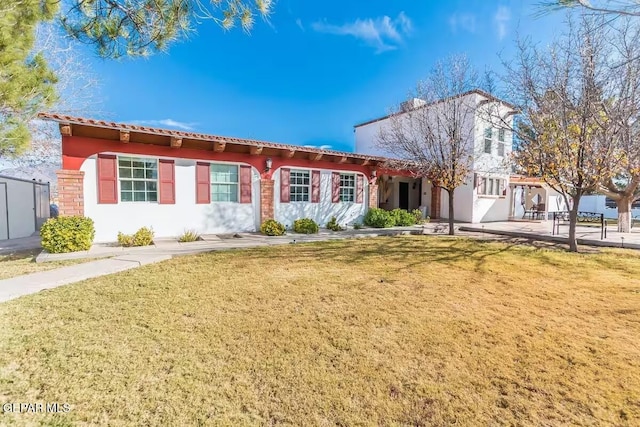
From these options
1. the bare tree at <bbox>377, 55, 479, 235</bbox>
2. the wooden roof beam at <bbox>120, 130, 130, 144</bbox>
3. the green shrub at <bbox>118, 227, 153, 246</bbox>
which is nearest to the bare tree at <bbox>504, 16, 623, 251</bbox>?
the bare tree at <bbox>377, 55, 479, 235</bbox>

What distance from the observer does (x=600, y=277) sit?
21.0 ft

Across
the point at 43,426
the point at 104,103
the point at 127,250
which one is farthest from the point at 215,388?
the point at 104,103

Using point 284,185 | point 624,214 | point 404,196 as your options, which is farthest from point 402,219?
point 624,214

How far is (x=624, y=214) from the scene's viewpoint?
43.5 feet

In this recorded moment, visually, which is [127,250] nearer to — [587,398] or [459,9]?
[587,398]

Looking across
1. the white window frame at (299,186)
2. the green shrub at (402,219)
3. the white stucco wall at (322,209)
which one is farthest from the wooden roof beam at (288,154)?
the green shrub at (402,219)

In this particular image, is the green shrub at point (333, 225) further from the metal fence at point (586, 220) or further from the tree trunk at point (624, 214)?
the tree trunk at point (624, 214)

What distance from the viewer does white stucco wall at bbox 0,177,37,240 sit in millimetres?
12031

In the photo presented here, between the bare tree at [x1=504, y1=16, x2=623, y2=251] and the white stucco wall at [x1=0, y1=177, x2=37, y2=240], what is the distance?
19.4m

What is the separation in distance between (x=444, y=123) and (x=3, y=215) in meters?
18.1

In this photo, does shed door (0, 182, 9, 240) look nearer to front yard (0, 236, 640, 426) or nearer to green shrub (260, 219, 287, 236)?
green shrub (260, 219, 287, 236)

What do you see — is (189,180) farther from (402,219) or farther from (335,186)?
(402,219)

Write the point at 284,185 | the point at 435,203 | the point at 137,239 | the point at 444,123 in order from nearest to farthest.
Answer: the point at 137,239 → the point at 444,123 → the point at 284,185 → the point at 435,203

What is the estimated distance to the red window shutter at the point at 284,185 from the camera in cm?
1305
